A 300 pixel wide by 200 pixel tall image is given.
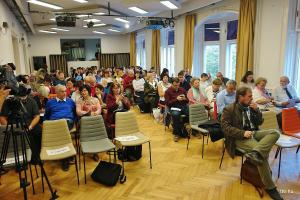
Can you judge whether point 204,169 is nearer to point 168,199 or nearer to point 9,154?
point 168,199

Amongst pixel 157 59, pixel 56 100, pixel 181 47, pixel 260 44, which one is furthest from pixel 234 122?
pixel 157 59

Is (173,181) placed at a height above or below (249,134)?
below

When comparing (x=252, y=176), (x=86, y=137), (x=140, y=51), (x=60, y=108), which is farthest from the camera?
(x=140, y=51)

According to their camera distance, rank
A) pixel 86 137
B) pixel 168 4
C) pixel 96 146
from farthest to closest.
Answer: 1. pixel 168 4
2. pixel 86 137
3. pixel 96 146

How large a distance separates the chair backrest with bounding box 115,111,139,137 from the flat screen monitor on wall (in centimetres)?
1362

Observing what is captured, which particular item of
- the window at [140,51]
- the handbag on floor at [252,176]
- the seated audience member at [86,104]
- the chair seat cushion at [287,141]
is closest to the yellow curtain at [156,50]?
the window at [140,51]

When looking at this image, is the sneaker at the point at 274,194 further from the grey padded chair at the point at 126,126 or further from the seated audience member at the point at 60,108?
the seated audience member at the point at 60,108

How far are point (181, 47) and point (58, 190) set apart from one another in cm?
762

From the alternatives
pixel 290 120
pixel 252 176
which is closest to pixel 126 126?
pixel 252 176

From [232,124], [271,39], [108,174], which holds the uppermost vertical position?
[271,39]

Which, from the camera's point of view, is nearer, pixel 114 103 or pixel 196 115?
pixel 196 115

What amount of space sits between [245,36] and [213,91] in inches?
83.2

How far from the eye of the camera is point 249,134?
316cm

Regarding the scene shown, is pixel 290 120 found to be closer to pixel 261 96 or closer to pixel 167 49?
pixel 261 96
